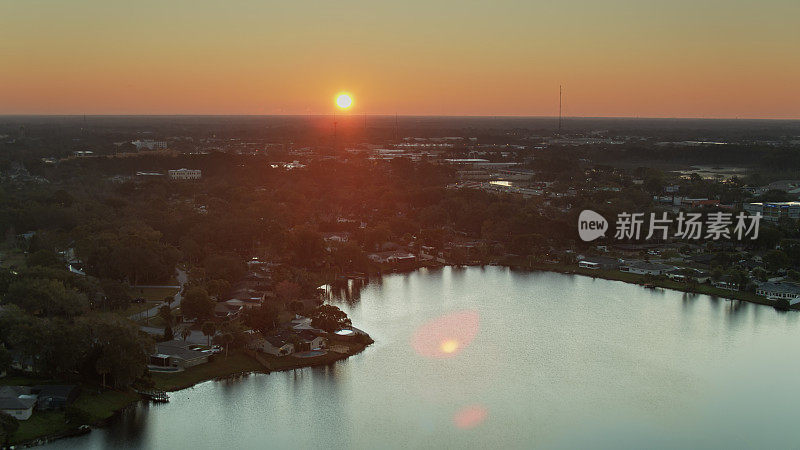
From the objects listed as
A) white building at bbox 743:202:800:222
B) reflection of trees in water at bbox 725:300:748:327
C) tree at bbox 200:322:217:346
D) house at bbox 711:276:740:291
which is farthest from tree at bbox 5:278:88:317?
white building at bbox 743:202:800:222

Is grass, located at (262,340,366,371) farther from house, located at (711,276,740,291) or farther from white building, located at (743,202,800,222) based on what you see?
white building, located at (743,202,800,222)

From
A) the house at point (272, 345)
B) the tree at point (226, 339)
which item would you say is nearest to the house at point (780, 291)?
the house at point (272, 345)

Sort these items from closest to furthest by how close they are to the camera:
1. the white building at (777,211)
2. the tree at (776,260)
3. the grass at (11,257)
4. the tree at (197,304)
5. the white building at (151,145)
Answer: the tree at (197,304) → the grass at (11,257) → the tree at (776,260) → the white building at (777,211) → the white building at (151,145)

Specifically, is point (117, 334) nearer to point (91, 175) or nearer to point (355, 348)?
point (355, 348)

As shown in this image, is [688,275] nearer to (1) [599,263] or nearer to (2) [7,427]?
(1) [599,263]

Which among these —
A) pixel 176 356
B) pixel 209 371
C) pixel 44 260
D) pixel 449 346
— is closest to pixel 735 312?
pixel 449 346

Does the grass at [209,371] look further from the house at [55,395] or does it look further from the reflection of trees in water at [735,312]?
the reflection of trees in water at [735,312]

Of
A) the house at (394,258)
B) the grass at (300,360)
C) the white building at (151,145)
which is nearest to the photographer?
the grass at (300,360)
